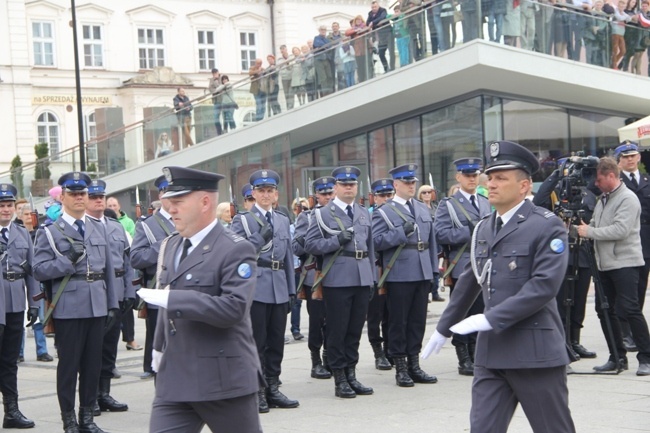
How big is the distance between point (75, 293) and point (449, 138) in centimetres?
2075

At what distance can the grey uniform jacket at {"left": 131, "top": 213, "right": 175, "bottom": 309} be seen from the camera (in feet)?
37.4

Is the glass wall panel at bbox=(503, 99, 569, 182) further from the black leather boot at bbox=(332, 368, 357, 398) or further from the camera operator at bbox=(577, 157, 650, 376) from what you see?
the black leather boot at bbox=(332, 368, 357, 398)

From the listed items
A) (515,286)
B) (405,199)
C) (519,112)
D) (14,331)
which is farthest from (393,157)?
(515,286)

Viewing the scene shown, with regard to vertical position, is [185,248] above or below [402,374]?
above

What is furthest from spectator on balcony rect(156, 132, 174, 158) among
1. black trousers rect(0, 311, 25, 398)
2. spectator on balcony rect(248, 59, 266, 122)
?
black trousers rect(0, 311, 25, 398)

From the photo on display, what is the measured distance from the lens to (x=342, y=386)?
10656mm

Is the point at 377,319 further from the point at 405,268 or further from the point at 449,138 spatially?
the point at 449,138

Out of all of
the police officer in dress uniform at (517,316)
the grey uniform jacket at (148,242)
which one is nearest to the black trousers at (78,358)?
the grey uniform jacket at (148,242)

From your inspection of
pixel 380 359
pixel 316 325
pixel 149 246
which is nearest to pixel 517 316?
pixel 149 246

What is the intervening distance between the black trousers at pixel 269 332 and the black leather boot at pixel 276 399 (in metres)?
0.13

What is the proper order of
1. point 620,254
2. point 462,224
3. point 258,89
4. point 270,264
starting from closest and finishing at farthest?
1. point 270,264
2. point 620,254
3. point 462,224
4. point 258,89

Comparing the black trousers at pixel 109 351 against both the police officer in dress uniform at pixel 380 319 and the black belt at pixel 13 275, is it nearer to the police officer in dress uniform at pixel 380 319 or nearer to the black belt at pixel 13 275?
the black belt at pixel 13 275

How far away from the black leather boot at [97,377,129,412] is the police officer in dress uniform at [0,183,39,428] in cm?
79

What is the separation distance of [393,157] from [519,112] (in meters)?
3.57
